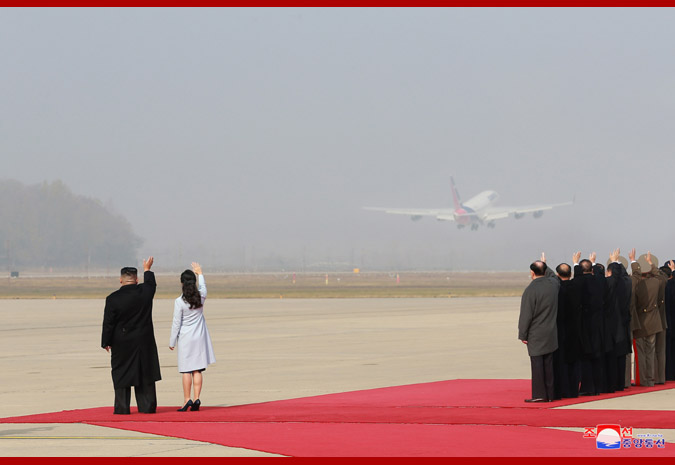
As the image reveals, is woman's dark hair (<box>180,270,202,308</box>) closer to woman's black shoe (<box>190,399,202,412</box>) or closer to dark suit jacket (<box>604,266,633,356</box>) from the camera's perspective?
woman's black shoe (<box>190,399,202,412</box>)

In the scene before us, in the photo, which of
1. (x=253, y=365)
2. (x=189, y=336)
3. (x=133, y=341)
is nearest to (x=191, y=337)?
(x=189, y=336)

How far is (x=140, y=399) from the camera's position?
53.7ft

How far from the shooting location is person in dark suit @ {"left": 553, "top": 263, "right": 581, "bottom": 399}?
1783 centimetres

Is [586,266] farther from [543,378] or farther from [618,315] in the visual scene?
[543,378]

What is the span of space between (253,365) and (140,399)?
9033 millimetres

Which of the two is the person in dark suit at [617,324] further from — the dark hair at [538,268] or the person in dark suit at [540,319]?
the dark hair at [538,268]

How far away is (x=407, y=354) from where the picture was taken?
28188mm

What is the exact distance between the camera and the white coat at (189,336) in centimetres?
1669

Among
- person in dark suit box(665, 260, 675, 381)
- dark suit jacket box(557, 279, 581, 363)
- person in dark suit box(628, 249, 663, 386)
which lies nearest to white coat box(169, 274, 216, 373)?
dark suit jacket box(557, 279, 581, 363)

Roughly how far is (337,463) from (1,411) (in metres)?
7.61

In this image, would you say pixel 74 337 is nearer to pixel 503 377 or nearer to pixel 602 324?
pixel 503 377

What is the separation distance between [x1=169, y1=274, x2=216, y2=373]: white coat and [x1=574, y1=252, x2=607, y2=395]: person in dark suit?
5856mm

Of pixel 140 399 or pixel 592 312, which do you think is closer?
pixel 140 399

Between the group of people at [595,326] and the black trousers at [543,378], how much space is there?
1 centimetres
